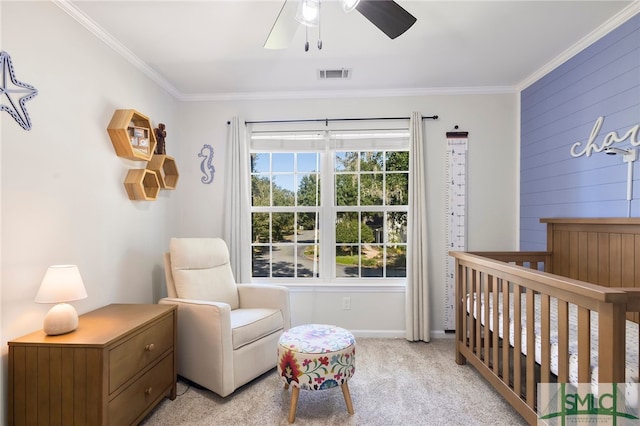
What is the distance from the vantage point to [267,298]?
252 centimetres

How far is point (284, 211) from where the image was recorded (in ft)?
10.5

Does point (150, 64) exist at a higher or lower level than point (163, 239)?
higher

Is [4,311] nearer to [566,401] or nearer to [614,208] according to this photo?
[566,401]

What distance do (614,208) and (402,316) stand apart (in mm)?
1822

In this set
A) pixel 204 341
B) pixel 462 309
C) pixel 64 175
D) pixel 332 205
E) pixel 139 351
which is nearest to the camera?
pixel 139 351

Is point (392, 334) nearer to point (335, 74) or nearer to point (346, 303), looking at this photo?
point (346, 303)

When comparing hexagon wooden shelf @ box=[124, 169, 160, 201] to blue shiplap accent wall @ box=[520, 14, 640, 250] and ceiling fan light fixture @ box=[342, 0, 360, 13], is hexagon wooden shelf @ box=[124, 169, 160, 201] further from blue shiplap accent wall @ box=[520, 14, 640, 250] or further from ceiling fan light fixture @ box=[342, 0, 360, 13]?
blue shiplap accent wall @ box=[520, 14, 640, 250]

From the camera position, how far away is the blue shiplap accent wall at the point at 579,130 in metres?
1.92

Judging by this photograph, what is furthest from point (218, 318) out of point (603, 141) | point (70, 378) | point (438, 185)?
point (603, 141)

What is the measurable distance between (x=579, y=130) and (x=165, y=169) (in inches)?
131

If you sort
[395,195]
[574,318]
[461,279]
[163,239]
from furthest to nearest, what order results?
[395,195]
[163,239]
[461,279]
[574,318]

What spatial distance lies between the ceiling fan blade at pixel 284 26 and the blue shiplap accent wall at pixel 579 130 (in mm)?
2025

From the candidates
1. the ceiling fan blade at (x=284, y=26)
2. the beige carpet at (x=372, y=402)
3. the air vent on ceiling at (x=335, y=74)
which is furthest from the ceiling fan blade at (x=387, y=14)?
the beige carpet at (x=372, y=402)

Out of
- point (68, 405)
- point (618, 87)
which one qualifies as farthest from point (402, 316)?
point (68, 405)
